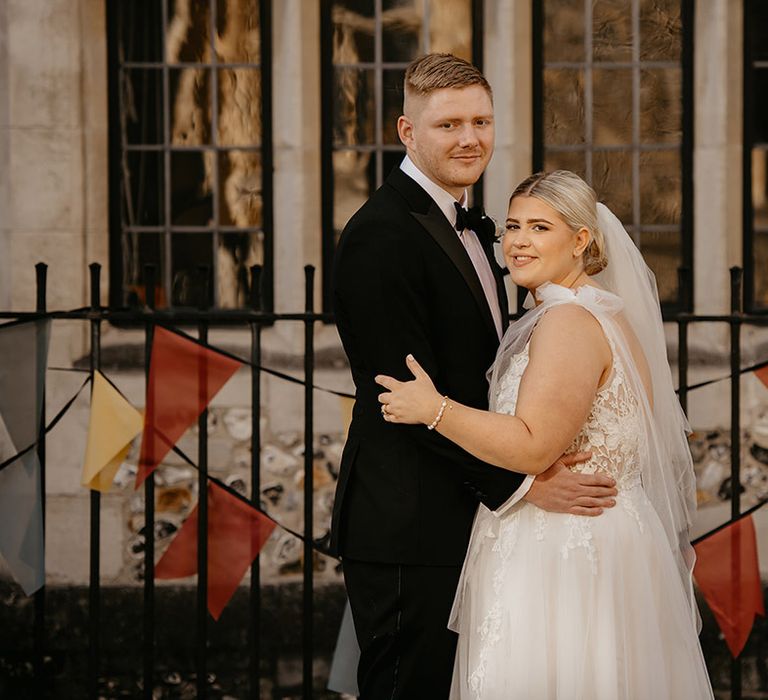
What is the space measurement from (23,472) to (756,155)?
13.5 ft

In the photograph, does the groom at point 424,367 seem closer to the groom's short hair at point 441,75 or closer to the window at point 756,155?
the groom's short hair at point 441,75

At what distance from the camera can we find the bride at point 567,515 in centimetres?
322

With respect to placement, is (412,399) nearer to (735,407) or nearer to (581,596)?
(581,596)

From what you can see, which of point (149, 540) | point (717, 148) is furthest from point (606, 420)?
point (717, 148)

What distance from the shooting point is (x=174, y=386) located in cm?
466

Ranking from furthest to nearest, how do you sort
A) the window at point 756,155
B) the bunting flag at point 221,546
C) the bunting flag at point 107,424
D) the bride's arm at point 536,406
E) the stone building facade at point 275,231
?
the window at point 756,155, the stone building facade at point 275,231, the bunting flag at point 221,546, the bunting flag at point 107,424, the bride's arm at point 536,406

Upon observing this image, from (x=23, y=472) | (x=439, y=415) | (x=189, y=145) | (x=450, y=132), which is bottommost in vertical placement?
(x=23, y=472)

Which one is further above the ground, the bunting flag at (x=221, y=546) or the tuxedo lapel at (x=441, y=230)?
Result: the tuxedo lapel at (x=441, y=230)

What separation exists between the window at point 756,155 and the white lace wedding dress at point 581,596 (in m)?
3.68

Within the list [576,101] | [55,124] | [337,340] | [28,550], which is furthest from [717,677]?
[55,124]

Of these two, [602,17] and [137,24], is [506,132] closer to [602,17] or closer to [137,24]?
[602,17]

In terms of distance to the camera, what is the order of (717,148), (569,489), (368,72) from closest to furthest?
(569,489)
(717,148)
(368,72)

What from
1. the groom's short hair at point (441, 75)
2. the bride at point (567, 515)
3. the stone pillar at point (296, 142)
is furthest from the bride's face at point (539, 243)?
the stone pillar at point (296, 142)

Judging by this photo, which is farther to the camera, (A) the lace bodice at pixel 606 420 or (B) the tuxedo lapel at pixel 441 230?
(B) the tuxedo lapel at pixel 441 230
